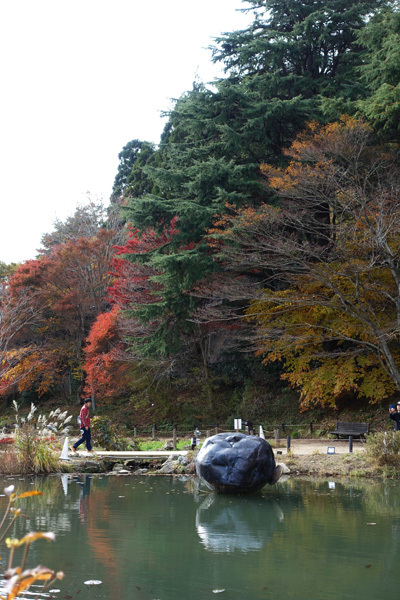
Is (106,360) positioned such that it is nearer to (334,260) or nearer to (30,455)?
(334,260)

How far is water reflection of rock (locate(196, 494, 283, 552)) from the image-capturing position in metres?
7.50

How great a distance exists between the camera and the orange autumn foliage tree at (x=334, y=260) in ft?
58.0

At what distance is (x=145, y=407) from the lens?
93.0 feet

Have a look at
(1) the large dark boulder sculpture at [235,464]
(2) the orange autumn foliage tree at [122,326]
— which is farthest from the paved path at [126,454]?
(2) the orange autumn foliage tree at [122,326]

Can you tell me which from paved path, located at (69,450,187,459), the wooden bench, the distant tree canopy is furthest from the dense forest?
paved path, located at (69,450,187,459)

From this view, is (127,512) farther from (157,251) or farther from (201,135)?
(201,135)

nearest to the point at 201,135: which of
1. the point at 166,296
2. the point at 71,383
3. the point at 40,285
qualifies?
the point at 166,296

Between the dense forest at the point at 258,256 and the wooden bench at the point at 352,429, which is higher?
the dense forest at the point at 258,256

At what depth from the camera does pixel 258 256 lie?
62.7 feet

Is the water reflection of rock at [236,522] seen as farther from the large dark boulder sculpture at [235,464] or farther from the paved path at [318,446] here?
the paved path at [318,446]

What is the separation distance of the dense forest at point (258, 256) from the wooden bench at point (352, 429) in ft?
5.25

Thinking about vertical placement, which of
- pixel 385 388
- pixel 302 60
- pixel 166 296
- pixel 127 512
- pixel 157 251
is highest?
pixel 302 60

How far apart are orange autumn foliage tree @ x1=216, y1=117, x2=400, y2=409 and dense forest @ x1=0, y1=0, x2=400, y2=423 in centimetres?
8

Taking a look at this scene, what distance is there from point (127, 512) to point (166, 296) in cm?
1335
